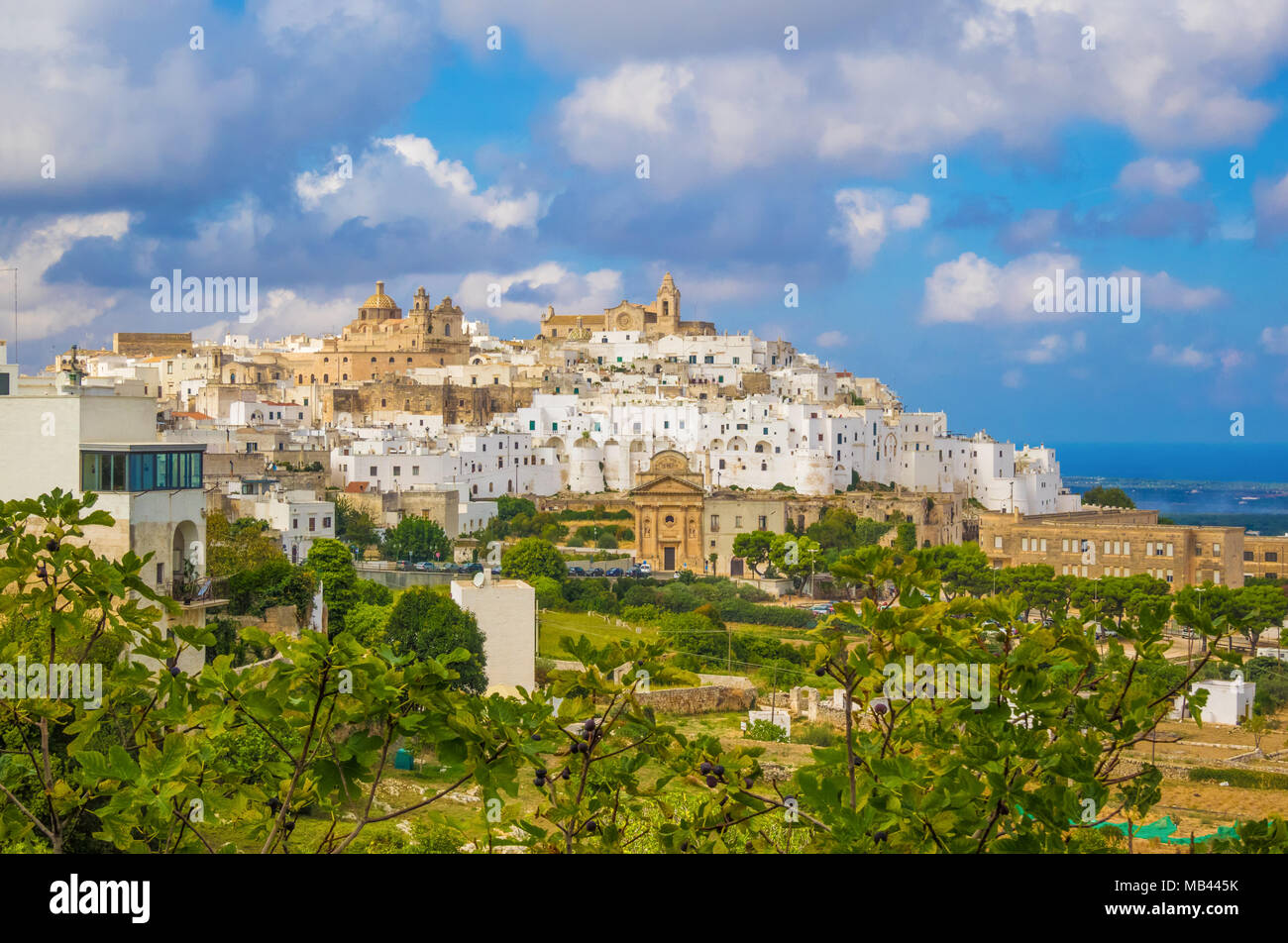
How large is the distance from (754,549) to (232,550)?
88.8 ft

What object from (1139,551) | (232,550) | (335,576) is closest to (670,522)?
(1139,551)

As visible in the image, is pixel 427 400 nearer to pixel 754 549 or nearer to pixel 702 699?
pixel 754 549

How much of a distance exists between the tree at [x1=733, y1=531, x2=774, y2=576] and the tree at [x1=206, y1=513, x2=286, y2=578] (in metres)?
22.9

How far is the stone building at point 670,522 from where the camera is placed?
4894 cm

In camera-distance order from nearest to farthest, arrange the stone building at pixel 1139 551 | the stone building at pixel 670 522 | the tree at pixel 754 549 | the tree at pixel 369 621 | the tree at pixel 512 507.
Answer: the tree at pixel 369 621 → the stone building at pixel 1139 551 → the tree at pixel 754 549 → the stone building at pixel 670 522 → the tree at pixel 512 507

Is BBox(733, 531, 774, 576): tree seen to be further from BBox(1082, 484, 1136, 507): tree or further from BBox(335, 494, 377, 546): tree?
BBox(1082, 484, 1136, 507): tree

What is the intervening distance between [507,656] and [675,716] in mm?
3308

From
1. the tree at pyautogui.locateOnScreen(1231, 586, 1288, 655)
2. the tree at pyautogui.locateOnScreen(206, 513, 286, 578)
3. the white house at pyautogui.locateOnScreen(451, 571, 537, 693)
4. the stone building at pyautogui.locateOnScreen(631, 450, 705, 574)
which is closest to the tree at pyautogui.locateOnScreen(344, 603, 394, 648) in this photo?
the white house at pyautogui.locateOnScreen(451, 571, 537, 693)

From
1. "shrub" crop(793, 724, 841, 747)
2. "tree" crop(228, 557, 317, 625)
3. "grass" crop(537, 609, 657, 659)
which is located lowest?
"shrub" crop(793, 724, 841, 747)

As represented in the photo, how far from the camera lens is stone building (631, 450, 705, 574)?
48938 millimetres

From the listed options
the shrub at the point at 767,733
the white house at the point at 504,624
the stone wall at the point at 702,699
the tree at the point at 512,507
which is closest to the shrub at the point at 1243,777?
the shrub at the point at 767,733

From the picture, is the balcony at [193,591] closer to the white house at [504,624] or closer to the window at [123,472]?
the window at [123,472]

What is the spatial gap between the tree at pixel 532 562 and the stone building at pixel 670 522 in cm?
902
